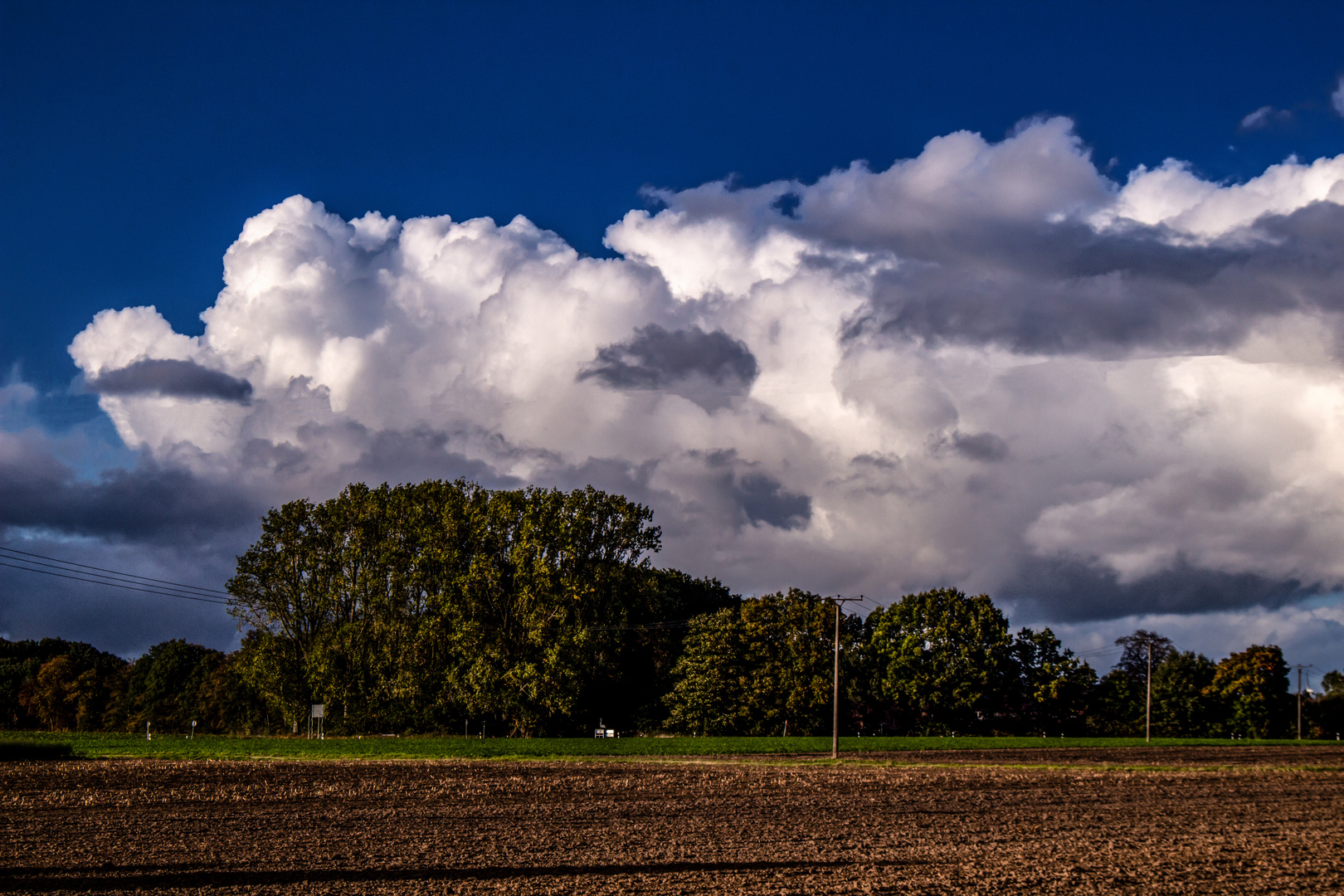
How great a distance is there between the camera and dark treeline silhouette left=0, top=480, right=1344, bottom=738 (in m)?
78.9

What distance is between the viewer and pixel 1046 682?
9525 centimetres

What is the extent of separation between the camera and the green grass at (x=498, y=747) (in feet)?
181

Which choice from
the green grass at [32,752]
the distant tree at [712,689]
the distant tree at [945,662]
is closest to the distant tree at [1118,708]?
the distant tree at [945,662]

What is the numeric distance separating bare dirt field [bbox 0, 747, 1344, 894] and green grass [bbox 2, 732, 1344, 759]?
11451mm

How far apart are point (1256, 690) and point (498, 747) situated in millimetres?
90527

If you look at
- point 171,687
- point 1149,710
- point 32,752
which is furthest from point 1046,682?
point 171,687

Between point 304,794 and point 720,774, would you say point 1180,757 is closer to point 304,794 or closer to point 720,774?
point 720,774

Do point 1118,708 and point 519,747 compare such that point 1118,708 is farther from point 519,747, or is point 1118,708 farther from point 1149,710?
point 519,747

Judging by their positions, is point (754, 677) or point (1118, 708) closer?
point (754, 677)

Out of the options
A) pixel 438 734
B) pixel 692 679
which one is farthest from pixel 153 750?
pixel 692 679

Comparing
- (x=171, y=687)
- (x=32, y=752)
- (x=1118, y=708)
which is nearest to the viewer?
(x=32, y=752)

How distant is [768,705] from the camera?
90.9m

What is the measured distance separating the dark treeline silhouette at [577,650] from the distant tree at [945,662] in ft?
0.55

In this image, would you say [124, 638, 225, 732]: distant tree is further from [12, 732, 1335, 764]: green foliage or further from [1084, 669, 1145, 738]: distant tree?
[1084, 669, 1145, 738]: distant tree
